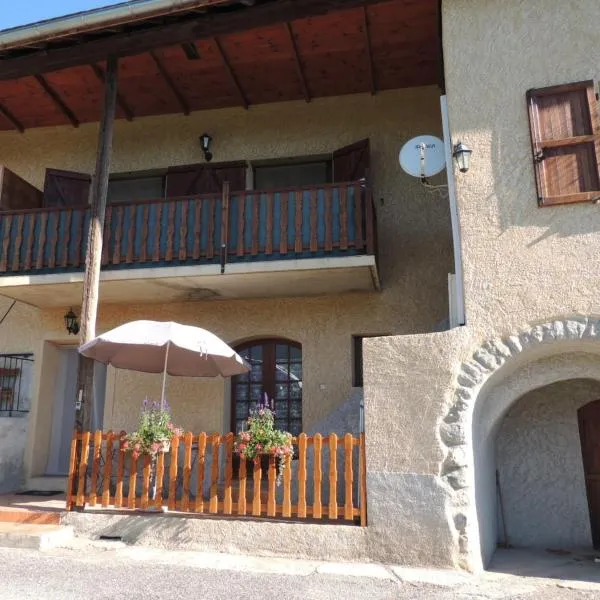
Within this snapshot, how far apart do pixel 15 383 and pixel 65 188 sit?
11.5 feet

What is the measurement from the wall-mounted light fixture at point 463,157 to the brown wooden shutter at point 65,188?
6.29 meters

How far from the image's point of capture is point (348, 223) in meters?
7.92

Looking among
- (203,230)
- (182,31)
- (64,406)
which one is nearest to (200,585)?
(203,230)

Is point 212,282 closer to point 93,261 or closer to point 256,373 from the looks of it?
point 93,261

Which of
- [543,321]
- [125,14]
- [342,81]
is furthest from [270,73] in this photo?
[543,321]

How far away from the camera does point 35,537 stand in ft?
19.7

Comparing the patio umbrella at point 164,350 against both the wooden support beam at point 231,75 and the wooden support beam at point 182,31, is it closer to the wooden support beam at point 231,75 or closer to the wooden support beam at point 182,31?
the wooden support beam at point 182,31

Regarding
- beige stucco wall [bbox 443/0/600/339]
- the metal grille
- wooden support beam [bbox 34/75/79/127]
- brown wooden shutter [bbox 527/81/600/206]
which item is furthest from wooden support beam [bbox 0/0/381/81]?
the metal grille

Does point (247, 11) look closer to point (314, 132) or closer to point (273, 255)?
point (314, 132)

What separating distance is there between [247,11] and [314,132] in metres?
2.59

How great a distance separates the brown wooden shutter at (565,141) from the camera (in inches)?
236

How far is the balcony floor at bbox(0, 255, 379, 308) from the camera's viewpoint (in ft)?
25.9

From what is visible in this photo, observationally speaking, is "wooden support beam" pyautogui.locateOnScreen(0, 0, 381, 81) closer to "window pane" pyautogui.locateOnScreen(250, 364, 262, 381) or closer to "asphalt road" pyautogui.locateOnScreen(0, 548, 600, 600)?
"window pane" pyautogui.locateOnScreen(250, 364, 262, 381)

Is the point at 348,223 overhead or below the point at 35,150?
below
